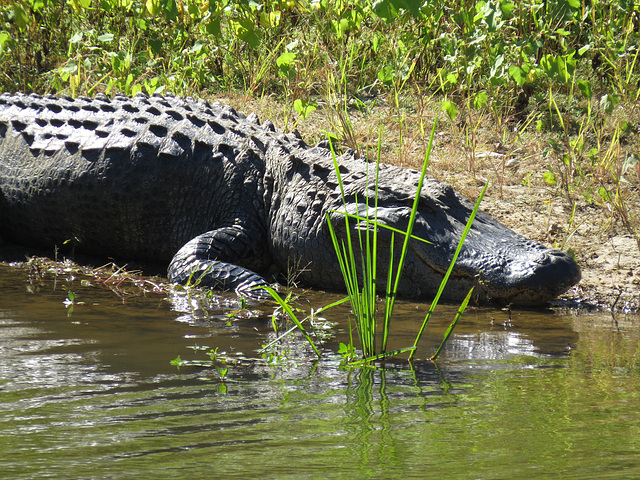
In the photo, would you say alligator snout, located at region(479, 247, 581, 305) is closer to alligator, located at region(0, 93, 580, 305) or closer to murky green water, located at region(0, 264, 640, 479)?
alligator, located at region(0, 93, 580, 305)

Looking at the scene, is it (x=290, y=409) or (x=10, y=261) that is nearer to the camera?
(x=290, y=409)

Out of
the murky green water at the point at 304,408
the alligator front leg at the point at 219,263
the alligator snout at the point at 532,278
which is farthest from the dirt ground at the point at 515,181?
the alligator front leg at the point at 219,263

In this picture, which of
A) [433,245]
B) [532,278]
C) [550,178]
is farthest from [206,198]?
[550,178]

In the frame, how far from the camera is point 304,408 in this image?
6.16 feet

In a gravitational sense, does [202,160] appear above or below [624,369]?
above

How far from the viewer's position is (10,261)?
4.89 metres

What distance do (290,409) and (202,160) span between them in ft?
10.3

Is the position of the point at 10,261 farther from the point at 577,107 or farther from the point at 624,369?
the point at 577,107

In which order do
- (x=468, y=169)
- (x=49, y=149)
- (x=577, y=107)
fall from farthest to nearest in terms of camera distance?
(x=577, y=107)
(x=468, y=169)
(x=49, y=149)

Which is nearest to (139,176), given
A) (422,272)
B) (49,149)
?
(49,149)

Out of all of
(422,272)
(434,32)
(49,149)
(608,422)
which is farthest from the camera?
(434,32)

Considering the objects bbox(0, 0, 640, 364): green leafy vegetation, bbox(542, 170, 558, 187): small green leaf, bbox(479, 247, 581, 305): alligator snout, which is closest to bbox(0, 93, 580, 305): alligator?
bbox(479, 247, 581, 305): alligator snout

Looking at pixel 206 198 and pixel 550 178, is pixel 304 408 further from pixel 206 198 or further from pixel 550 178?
pixel 550 178

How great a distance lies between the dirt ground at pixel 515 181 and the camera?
13.7ft
